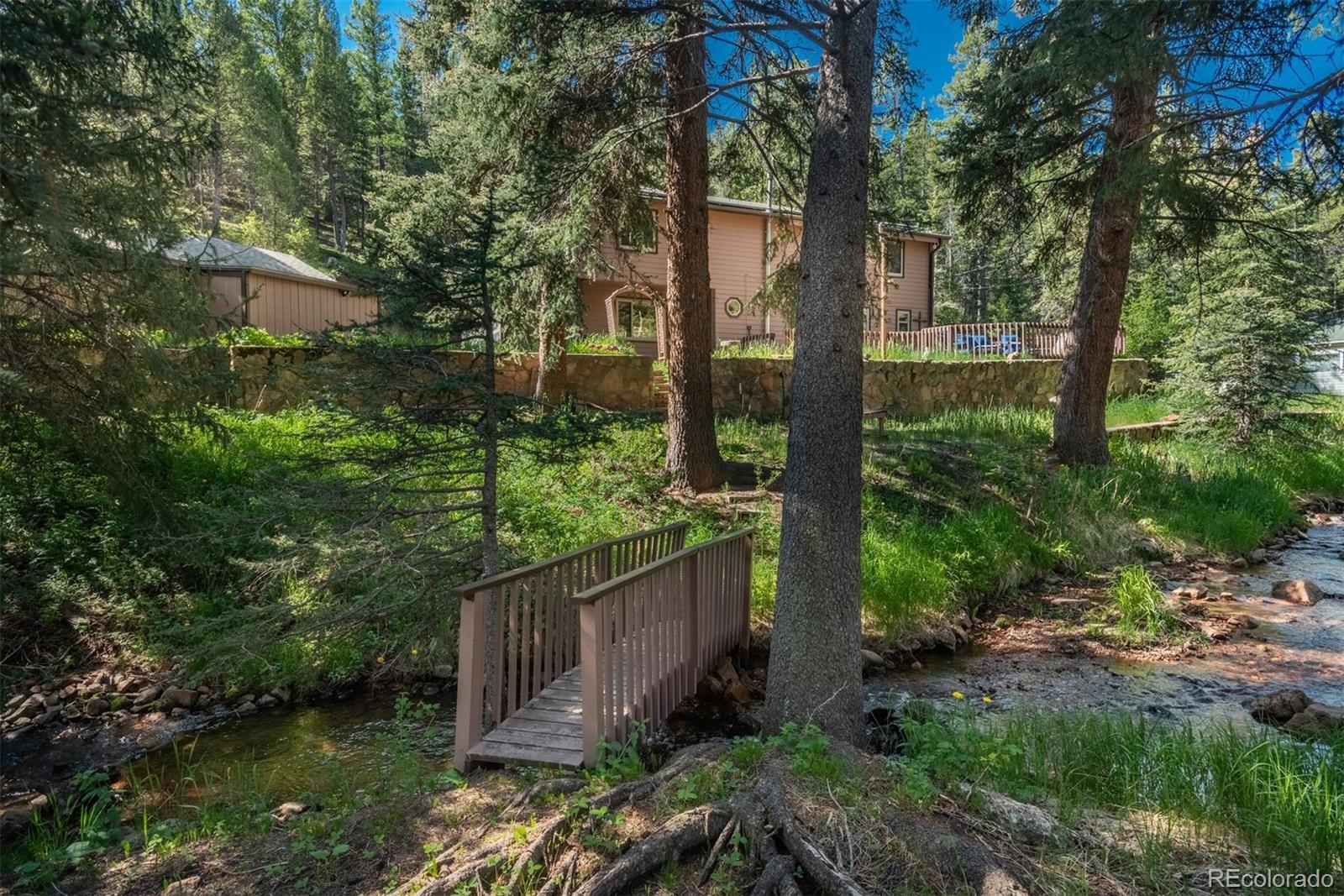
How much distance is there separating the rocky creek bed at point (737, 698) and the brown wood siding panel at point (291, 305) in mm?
10442

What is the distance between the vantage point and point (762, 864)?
2756 millimetres

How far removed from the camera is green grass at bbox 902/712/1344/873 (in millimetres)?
2875

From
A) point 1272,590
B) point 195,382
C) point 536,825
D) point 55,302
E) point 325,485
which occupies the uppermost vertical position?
point 55,302

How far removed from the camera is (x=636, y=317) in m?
18.9

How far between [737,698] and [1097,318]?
847 centimetres

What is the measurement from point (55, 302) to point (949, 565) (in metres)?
8.32

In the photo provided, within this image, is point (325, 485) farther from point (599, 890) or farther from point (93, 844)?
point (599, 890)

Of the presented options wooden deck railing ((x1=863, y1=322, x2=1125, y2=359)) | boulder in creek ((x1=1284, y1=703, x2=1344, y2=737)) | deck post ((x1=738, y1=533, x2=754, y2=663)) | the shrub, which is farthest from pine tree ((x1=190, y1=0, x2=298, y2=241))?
boulder in creek ((x1=1284, y1=703, x2=1344, y2=737))

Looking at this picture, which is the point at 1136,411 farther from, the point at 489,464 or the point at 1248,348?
the point at 489,464

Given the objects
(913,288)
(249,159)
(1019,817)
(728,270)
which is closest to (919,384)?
(728,270)

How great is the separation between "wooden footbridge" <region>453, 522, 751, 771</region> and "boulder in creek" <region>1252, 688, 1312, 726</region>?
3647mm

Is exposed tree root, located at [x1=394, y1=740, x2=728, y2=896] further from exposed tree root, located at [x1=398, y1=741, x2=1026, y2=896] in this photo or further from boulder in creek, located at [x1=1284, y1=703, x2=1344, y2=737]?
boulder in creek, located at [x1=1284, y1=703, x2=1344, y2=737]

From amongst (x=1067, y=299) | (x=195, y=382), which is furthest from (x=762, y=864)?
(x=1067, y=299)

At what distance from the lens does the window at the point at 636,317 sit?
1761 centimetres
